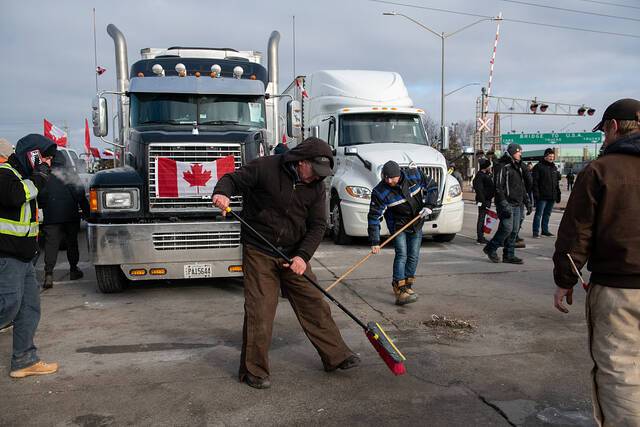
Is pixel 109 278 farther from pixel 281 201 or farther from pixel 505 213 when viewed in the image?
pixel 505 213

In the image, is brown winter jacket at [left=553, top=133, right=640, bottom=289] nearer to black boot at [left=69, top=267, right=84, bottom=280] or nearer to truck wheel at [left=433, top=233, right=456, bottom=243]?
black boot at [left=69, top=267, right=84, bottom=280]

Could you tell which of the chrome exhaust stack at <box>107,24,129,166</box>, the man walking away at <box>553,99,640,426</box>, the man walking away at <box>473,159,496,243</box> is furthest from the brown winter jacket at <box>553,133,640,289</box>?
the man walking away at <box>473,159,496,243</box>

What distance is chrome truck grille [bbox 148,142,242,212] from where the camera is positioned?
6664 millimetres

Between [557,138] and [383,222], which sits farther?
[557,138]

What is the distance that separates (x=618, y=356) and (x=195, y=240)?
16.0 feet

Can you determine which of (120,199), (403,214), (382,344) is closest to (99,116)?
(120,199)

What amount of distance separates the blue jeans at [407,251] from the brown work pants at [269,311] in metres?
2.47

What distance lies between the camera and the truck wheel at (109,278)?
22.7 feet

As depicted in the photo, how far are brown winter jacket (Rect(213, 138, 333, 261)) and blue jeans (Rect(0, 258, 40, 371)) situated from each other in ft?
5.52

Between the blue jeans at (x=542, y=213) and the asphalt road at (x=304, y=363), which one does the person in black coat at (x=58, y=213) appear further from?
the blue jeans at (x=542, y=213)

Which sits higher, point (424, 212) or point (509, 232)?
point (424, 212)

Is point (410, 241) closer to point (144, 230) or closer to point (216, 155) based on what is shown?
point (216, 155)

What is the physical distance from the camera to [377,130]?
38.8 ft

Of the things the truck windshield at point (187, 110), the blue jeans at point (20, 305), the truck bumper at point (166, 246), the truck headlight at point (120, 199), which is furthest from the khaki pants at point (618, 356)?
the truck windshield at point (187, 110)
